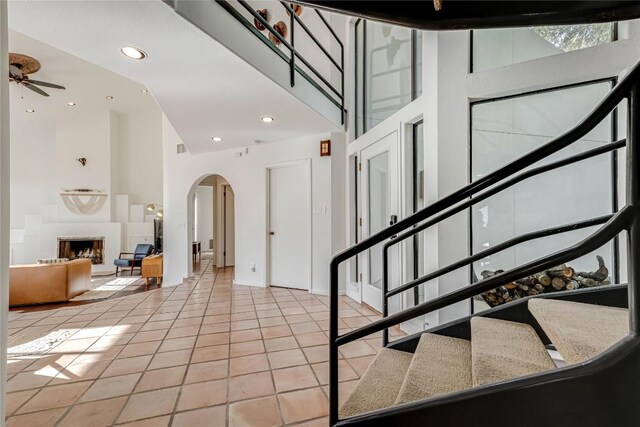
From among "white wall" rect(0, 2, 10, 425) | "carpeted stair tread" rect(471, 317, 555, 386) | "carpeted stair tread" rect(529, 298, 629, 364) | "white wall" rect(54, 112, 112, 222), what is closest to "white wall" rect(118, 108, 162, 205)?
"white wall" rect(54, 112, 112, 222)

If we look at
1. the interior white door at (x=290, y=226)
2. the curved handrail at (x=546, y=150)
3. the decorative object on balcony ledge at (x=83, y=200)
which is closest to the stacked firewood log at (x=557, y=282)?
the curved handrail at (x=546, y=150)

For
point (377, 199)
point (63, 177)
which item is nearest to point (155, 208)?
point (63, 177)

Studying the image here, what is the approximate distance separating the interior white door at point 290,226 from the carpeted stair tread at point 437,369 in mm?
3130

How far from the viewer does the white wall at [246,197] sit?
455cm

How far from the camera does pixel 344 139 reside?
454cm

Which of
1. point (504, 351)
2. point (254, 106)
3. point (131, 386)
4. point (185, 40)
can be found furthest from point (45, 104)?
point (504, 351)

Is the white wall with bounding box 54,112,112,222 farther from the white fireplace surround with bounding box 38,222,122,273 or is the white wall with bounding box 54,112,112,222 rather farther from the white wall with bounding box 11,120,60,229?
the white wall with bounding box 11,120,60,229

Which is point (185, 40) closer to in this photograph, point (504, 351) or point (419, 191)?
point (419, 191)

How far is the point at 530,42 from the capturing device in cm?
236

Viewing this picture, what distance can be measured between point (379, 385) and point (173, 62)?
8.66 feet

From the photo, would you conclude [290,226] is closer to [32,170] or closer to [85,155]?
[85,155]

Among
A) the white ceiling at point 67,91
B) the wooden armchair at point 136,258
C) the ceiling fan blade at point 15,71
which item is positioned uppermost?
the white ceiling at point 67,91

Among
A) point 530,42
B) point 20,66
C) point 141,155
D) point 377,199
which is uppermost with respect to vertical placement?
point 20,66

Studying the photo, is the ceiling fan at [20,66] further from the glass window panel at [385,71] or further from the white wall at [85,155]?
the glass window panel at [385,71]
